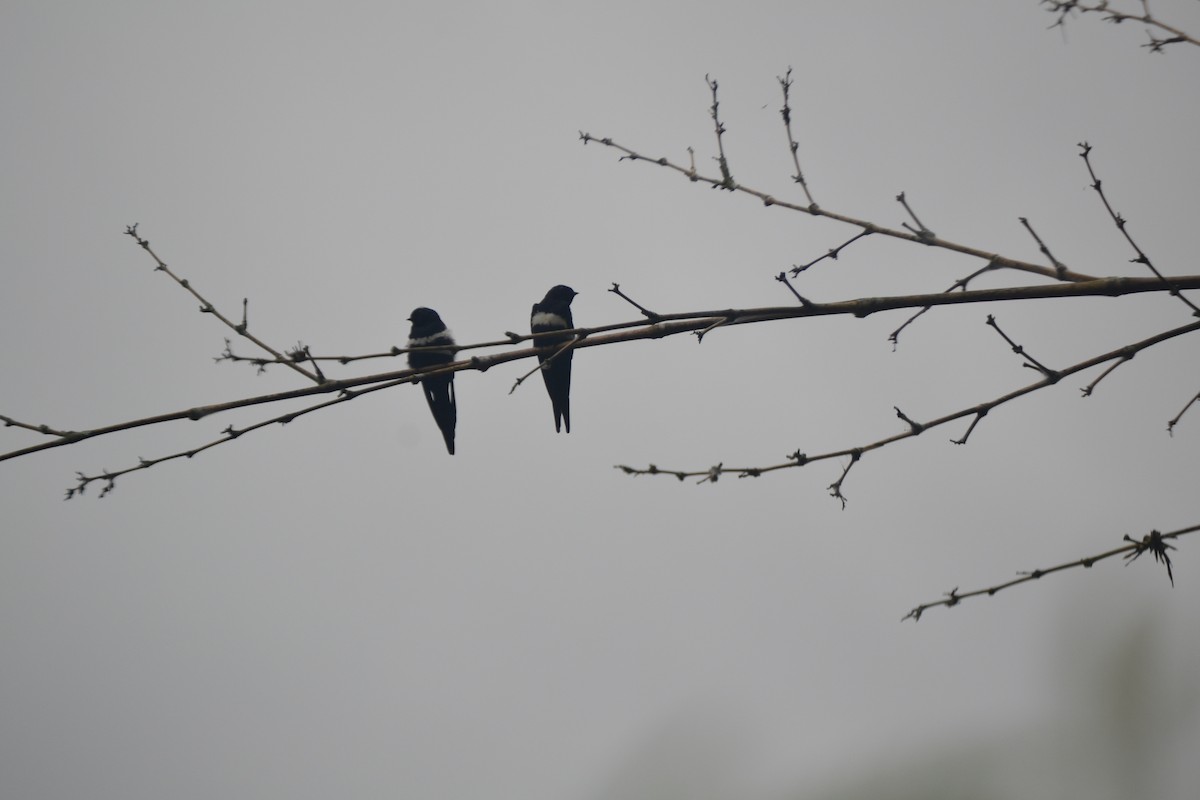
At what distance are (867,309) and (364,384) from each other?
68.7 inches

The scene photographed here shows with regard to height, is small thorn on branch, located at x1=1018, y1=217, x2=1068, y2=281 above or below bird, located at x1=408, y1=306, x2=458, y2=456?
below

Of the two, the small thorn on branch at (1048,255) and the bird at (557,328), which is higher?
the bird at (557,328)

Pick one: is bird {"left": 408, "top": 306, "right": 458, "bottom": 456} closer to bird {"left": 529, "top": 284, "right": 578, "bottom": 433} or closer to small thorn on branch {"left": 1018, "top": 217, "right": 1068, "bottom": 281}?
bird {"left": 529, "top": 284, "right": 578, "bottom": 433}

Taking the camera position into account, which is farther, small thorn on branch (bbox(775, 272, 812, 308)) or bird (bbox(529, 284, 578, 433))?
bird (bbox(529, 284, 578, 433))

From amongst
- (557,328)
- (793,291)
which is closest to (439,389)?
(557,328)

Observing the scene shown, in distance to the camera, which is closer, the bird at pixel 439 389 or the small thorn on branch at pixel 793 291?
the small thorn on branch at pixel 793 291

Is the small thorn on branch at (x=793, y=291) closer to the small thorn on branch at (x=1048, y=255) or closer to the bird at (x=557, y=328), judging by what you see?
the small thorn on branch at (x=1048, y=255)

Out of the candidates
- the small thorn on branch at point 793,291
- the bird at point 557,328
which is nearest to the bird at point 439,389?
the bird at point 557,328

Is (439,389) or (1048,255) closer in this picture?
(1048,255)

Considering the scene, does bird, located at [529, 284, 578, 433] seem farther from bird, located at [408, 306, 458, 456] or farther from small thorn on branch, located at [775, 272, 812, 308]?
small thorn on branch, located at [775, 272, 812, 308]

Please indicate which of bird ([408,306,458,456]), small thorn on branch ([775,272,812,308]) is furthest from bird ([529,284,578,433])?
small thorn on branch ([775,272,812,308])

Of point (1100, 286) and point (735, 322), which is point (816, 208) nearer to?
point (735, 322)

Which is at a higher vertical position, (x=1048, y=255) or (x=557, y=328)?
(x=557, y=328)

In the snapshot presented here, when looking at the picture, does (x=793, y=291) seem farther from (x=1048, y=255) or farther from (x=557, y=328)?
(x=557, y=328)
